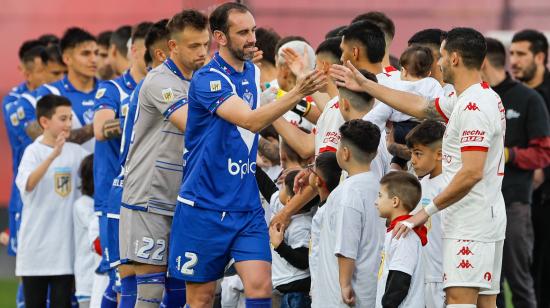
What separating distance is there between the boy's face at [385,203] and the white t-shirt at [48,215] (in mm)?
4121

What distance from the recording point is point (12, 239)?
12.1 meters

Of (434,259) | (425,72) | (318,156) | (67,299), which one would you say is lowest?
(67,299)

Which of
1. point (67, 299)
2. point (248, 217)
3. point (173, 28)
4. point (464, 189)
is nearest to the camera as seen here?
point (464, 189)

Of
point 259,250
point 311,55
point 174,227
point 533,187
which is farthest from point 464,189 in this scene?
point 533,187

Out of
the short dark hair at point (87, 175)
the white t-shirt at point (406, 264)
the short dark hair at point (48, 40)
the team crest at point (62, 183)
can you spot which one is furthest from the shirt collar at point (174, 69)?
the short dark hair at point (48, 40)

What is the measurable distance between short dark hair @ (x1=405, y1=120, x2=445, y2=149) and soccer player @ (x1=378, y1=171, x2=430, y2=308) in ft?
1.17

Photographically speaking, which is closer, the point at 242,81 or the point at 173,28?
the point at 242,81

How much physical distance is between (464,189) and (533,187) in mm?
4738

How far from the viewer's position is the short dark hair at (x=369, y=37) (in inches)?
311

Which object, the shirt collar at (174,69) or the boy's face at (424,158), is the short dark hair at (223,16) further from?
the boy's face at (424,158)

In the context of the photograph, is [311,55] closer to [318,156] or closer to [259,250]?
[318,156]

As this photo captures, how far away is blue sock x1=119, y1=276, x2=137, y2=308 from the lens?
828 cm

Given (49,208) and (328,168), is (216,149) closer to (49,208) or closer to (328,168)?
(328,168)

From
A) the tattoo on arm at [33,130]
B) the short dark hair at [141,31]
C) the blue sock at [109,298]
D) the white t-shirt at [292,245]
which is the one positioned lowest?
the blue sock at [109,298]
